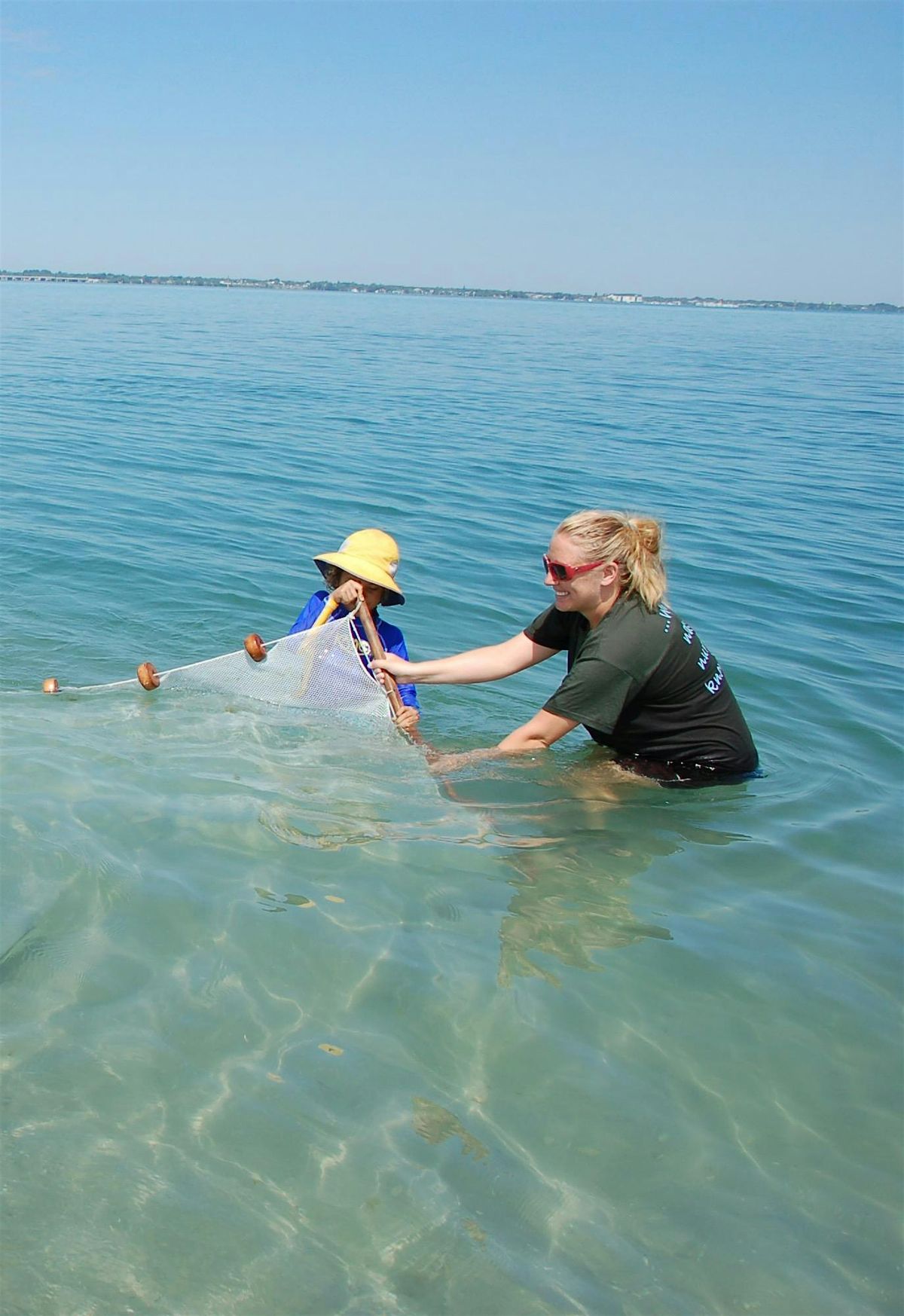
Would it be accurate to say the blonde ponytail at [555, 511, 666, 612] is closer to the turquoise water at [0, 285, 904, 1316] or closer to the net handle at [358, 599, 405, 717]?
A: the turquoise water at [0, 285, 904, 1316]

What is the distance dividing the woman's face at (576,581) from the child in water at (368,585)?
118 cm

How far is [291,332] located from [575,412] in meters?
24.8

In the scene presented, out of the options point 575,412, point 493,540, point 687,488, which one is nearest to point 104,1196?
point 493,540

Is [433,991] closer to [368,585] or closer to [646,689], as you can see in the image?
[646,689]

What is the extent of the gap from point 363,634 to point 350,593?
0.26 metres

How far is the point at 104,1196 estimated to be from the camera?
2.87 m

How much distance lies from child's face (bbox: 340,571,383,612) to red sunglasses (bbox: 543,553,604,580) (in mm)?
1315

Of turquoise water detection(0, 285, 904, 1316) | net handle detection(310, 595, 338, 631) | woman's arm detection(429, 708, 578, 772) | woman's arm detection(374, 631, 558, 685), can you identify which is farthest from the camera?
net handle detection(310, 595, 338, 631)

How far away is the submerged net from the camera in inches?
241

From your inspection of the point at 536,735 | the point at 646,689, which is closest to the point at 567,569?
the point at 646,689

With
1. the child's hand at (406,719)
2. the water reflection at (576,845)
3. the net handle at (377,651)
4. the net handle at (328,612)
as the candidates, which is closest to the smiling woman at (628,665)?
the water reflection at (576,845)

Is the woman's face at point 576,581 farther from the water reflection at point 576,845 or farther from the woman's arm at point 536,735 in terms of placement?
the water reflection at point 576,845

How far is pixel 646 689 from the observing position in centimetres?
529

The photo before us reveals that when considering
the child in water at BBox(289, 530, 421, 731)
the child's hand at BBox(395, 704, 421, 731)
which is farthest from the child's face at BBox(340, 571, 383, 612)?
the child's hand at BBox(395, 704, 421, 731)
